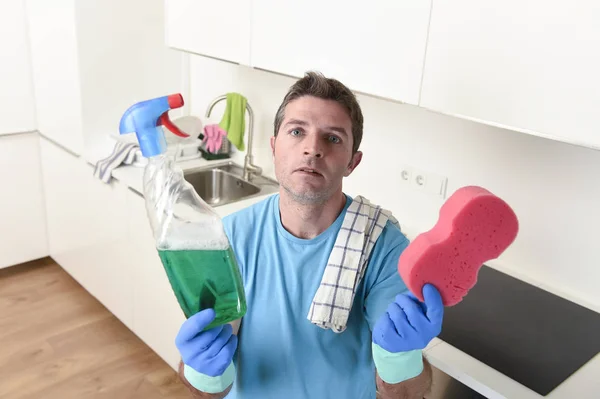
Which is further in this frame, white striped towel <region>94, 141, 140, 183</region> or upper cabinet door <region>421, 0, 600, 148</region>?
white striped towel <region>94, 141, 140, 183</region>

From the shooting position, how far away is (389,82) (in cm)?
156

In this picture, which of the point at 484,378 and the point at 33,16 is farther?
the point at 33,16

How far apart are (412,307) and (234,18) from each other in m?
1.33

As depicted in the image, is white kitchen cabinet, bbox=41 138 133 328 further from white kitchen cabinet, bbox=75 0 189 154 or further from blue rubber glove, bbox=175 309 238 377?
blue rubber glove, bbox=175 309 238 377

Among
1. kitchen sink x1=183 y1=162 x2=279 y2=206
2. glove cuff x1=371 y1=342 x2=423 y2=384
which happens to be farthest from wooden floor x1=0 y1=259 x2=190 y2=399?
glove cuff x1=371 y1=342 x2=423 y2=384

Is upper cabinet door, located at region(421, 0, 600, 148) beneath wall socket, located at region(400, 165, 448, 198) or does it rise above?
above

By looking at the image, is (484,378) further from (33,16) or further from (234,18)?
(33,16)

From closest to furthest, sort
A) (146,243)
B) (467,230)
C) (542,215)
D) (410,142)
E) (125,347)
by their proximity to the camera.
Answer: (467,230), (542,215), (410,142), (146,243), (125,347)

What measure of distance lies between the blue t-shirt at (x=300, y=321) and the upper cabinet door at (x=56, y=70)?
1.75 meters

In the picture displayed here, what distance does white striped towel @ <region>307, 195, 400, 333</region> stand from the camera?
46.9 inches

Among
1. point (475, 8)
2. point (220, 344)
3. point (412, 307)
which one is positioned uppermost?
point (475, 8)

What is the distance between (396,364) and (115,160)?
182 cm

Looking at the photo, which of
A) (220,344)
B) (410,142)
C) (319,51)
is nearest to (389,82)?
(319,51)

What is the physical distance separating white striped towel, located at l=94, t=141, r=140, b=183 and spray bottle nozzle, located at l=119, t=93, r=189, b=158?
1292 millimetres
